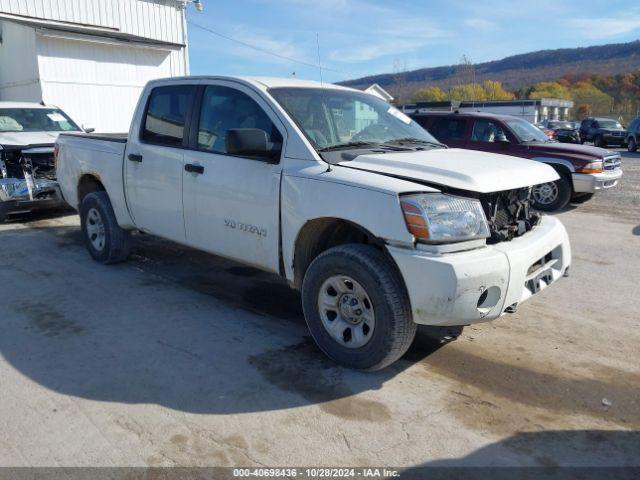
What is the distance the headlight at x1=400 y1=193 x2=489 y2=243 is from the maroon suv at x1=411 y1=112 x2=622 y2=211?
7222 mm

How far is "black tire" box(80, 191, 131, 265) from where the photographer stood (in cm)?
604

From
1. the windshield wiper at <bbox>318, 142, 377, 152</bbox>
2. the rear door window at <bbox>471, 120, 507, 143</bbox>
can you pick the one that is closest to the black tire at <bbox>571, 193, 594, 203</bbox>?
the rear door window at <bbox>471, 120, 507, 143</bbox>

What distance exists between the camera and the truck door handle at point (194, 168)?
4.63m

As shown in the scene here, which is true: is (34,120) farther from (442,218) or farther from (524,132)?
(524,132)

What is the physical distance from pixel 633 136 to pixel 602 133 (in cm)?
291

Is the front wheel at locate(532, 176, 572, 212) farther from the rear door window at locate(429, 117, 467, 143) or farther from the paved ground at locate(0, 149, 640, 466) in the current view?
the paved ground at locate(0, 149, 640, 466)

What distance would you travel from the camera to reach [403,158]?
393 cm

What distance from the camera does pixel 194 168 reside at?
4.68m

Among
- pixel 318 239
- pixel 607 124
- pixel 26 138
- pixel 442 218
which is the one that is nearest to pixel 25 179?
pixel 26 138

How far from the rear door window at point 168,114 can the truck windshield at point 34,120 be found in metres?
5.39

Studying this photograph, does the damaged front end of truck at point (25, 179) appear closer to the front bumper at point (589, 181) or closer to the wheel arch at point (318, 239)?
the wheel arch at point (318, 239)

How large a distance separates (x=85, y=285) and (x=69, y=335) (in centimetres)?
132

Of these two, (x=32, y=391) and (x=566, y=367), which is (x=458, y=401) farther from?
(x=32, y=391)

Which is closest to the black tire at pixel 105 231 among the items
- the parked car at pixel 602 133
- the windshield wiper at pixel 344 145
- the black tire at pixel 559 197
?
the windshield wiper at pixel 344 145
